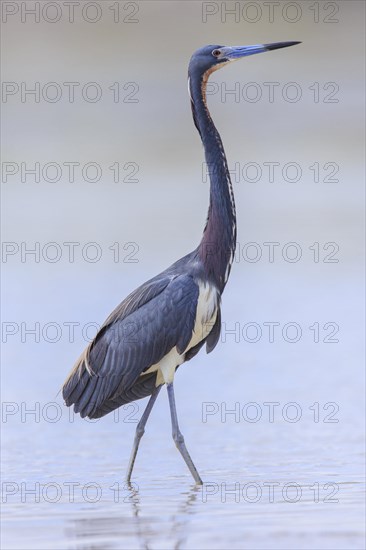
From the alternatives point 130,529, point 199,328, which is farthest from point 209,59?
point 130,529

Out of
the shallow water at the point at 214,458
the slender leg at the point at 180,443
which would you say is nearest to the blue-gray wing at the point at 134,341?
the slender leg at the point at 180,443

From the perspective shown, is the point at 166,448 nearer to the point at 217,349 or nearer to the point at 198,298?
the point at 198,298

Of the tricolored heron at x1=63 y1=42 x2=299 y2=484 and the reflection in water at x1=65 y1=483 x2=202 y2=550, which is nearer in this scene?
the reflection in water at x1=65 y1=483 x2=202 y2=550

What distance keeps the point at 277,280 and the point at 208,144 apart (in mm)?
5577

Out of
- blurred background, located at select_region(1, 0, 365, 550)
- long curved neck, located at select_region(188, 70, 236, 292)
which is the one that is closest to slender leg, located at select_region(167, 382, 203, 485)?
blurred background, located at select_region(1, 0, 365, 550)

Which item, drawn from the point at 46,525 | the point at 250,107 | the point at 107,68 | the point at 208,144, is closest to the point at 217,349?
the point at 208,144

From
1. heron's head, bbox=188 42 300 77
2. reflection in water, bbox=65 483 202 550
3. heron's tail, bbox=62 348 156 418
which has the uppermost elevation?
heron's head, bbox=188 42 300 77

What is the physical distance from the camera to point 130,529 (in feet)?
21.5

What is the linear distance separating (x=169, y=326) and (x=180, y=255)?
22.4 ft

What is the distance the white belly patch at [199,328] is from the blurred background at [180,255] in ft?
1.94

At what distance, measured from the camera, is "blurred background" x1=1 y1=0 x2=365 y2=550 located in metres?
7.20

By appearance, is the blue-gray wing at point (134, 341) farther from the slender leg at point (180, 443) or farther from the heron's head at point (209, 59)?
the heron's head at point (209, 59)

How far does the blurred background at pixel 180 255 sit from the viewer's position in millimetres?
7195

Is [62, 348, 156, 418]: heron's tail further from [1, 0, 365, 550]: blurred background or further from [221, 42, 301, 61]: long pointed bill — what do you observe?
[221, 42, 301, 61]: long pointed bill
